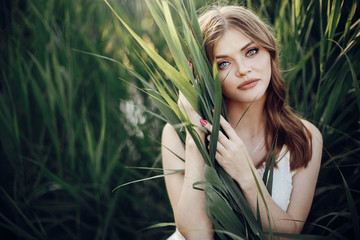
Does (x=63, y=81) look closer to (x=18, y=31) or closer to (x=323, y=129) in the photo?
(x=18, y=31)

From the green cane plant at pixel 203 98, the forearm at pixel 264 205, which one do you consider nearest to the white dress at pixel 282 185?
the forearm at pixel 264 205

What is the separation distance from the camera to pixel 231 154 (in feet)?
2.20

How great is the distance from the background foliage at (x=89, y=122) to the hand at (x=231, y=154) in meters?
0.38

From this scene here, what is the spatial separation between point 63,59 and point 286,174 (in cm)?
94

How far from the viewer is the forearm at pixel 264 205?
68cm

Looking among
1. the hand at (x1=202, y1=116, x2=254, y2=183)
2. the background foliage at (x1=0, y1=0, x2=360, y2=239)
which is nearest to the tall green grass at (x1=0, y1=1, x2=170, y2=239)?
the background foliage at (x1=0, y1=0, x2=360, y2=239)

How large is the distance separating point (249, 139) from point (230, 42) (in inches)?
13.4

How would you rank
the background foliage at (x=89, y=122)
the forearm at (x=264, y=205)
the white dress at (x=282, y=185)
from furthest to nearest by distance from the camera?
the background foliage at (x=89, y=122)
the white dress at (x=282, y=185)
the forearm at (x=264, y=205)

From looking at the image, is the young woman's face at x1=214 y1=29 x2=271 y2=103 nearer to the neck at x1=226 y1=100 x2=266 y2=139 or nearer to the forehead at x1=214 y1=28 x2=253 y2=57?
the forehead at x1=214 y1=28 x2=253 y2=57

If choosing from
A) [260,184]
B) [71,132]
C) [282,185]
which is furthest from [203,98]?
[71,132]

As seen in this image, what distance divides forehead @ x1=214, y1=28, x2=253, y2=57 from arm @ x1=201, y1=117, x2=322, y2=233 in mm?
192

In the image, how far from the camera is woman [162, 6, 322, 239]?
69cm

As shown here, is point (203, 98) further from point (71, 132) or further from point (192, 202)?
point (71, 132)

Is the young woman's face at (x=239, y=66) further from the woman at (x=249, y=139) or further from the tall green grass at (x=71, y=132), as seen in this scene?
the tall green grass at (x=71, y=132)
